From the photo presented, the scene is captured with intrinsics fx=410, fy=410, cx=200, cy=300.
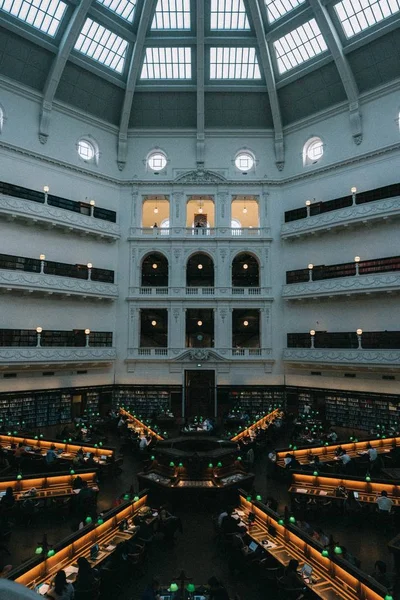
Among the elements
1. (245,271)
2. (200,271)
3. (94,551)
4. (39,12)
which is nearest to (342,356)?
(245,271)

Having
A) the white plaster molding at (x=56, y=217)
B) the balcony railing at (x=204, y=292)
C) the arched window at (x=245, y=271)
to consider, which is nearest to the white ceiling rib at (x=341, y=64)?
the arched window at (x=245, y=271)

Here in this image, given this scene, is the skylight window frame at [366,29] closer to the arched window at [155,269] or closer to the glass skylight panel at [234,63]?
the glass skylight panel at [234,63]

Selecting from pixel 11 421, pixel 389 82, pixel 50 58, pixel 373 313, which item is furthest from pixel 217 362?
pixel 50 58

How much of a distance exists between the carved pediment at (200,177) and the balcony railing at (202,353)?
10763 millimetres

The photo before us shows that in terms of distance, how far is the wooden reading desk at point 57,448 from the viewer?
49.2ft

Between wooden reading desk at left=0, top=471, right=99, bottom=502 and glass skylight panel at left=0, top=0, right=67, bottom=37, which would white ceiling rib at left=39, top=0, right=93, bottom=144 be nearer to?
glass skylight panel at left=0, top=0, right=67, bottom=37

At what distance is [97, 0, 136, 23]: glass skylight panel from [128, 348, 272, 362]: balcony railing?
1915 centimetres

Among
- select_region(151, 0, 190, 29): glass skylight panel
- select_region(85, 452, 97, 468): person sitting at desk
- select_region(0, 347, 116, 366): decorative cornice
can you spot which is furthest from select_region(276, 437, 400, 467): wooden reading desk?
select_region(151, 0, 190, 29): glass skylight panel

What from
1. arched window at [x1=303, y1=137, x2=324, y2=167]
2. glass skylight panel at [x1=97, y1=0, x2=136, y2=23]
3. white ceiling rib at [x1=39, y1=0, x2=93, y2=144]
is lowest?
arched window at [x1=303, y1=137, x2=324, y2=167]

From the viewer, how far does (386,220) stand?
21703mm

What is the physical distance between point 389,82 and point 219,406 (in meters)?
20.4

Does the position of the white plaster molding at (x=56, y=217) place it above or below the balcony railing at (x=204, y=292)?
above

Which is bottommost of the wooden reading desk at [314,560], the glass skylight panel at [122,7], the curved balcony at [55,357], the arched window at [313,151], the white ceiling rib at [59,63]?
the wooden reading desk at [314,560]

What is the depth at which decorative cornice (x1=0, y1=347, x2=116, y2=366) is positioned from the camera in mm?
20234
